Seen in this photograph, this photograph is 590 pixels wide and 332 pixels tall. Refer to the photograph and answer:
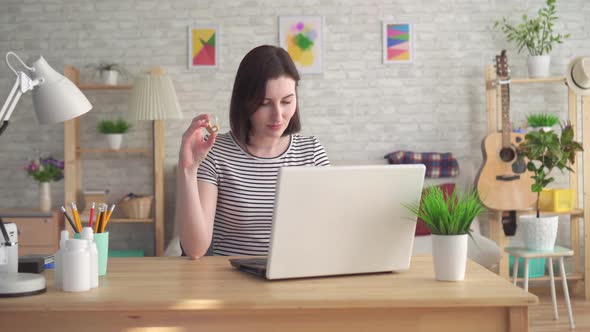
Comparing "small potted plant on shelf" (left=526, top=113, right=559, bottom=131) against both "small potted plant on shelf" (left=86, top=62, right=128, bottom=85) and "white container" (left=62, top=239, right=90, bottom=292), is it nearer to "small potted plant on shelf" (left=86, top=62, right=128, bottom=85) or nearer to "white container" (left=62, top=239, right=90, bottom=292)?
"small potted plant on shelf" (left=86, top=62, right=128, bottom=85)

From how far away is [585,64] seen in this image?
14.6 ft

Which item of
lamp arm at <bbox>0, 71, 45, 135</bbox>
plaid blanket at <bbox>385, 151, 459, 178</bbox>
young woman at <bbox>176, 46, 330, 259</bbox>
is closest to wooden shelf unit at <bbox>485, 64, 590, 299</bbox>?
plaid blanket at <bbox>385, 151, 459, 178</bbox>

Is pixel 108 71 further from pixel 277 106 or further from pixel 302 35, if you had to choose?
pixel 277 106

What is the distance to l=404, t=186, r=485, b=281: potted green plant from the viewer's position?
154 cm

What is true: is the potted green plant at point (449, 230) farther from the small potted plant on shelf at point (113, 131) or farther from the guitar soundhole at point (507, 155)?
the small potted plant on shelf at point (113, 131)

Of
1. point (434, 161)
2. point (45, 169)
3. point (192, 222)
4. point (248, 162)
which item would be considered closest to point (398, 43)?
point (434, 161)

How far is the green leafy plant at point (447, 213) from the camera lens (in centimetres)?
154

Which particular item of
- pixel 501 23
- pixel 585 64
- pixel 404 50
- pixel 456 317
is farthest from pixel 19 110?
pixel 456 317

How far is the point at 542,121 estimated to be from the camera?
4.52m

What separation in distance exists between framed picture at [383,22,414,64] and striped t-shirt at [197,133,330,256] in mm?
2904

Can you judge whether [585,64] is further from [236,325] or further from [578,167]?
[236,325]

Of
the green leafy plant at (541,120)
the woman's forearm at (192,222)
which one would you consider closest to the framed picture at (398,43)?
the green leafy plant at (541,120)

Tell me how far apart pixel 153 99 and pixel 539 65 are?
260 cm

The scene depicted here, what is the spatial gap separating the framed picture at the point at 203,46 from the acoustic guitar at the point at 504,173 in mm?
1948
